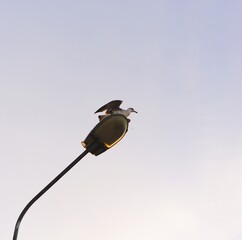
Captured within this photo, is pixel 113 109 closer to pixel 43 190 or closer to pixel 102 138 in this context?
pixel 102 138

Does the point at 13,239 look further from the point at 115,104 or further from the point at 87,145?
the point at 115,104

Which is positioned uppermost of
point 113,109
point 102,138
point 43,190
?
point 113,109

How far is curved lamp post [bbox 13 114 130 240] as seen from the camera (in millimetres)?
6445

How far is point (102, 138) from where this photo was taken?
653 cm

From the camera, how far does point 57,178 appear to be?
255 inches

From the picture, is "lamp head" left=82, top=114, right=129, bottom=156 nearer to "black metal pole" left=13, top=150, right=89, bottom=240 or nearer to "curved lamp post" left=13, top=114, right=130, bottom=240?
"curved lamp post" left=13, top=114, right=130, bottom=240

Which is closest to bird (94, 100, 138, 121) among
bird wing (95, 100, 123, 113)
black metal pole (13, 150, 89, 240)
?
bird wing (95, 100, 123, 113)

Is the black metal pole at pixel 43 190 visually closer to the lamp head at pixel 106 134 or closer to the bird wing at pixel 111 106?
the lamp head at pixel 106 134

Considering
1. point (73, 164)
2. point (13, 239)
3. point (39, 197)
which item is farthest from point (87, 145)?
point (13, 239)

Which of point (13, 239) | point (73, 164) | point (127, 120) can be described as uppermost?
point (127, 120)

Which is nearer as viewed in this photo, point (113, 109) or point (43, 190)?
point (43, 190)

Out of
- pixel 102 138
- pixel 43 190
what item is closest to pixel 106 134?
pixel 102 138

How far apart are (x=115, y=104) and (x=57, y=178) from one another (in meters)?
1.04

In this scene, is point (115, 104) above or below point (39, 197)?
above
